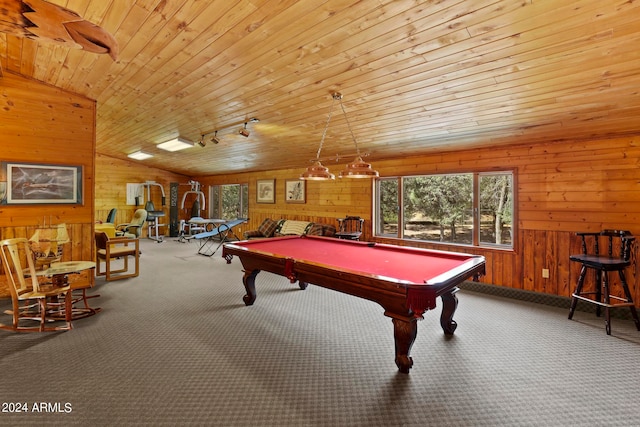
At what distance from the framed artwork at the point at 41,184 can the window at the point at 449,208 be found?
4954mm

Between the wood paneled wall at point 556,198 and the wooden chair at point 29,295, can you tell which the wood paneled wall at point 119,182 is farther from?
the wood paneled wall at point 556,198

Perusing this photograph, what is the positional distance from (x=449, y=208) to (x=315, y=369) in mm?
3911

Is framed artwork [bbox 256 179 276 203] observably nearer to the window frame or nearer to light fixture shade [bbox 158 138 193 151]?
light fixture shade [bbox 158 138 193 151]

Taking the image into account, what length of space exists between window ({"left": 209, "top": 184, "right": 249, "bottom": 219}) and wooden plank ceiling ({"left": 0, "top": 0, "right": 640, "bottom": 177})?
4.69m

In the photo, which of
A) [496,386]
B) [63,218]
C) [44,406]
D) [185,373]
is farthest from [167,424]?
[63,218]

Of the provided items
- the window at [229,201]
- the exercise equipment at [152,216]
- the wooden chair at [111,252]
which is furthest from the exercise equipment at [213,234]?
the wooden chair at [111,252]

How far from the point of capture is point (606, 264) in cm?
313

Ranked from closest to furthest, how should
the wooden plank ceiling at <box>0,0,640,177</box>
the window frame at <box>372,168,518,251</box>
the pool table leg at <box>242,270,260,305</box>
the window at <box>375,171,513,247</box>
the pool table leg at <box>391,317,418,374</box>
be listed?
the wooden plank ceiling at <box>0,0,640,177</box>, the pool table leg at <box>391,317,418,374</box>, the pool table leg at <box>242,270,260,305</box>, the window frame at <box>372,168,518,251</box>, the window at <box>375,171,513,247</box>

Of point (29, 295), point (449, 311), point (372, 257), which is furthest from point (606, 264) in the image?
point (29, 295)

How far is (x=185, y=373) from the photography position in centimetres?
237

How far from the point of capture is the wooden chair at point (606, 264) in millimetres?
3168

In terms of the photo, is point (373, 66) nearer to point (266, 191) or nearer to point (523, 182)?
point (523, 182)

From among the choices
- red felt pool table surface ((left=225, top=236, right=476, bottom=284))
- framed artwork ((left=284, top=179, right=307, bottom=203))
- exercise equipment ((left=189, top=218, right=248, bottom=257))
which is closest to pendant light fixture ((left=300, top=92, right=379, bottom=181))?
red felt pool table surface ((left=225, top=236, right=476, bottom=284))

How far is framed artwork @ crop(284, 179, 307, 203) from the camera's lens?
7.53 m
